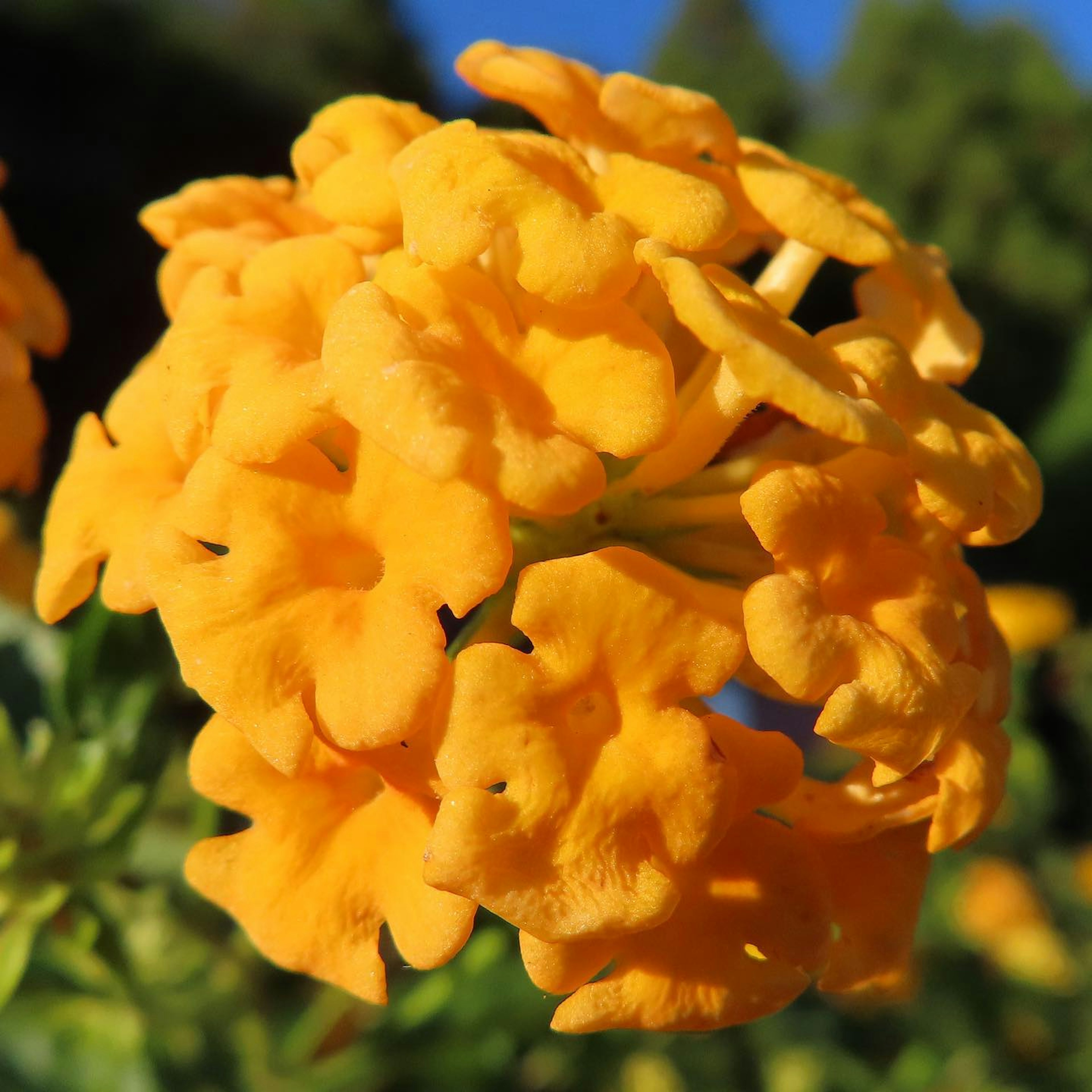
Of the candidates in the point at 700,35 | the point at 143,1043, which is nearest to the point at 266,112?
the point at 143,1043

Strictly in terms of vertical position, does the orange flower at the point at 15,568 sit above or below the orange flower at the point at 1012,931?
above

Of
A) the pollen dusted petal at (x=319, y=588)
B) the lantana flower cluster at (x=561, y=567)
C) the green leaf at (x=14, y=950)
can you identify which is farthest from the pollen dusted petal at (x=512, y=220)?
the green leaf at (x=14, y=950)

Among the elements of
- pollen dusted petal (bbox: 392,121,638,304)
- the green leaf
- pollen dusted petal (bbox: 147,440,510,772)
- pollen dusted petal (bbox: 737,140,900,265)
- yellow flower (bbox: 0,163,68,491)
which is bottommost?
the green leaf

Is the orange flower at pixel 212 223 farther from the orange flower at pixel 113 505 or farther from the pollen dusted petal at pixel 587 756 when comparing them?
the pollen dusted petal at pixel 587 756

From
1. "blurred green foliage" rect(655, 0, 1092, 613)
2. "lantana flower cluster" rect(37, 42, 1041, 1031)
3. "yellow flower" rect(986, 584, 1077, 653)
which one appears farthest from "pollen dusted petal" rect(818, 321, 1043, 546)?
"blurred green foliage" rect(655, 0, 1092, 613)

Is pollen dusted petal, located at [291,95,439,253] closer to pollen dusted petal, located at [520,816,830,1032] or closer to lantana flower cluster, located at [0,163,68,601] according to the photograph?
lantana flower cluster, located at [0,163,68,601]

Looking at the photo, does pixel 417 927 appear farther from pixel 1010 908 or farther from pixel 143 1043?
pixel 1010 908

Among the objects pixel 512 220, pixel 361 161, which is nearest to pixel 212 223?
pixel 361 161

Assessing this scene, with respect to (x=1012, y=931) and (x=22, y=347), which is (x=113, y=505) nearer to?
(x=22, y=347)

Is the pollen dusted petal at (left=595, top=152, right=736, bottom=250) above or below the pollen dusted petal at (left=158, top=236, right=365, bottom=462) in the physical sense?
above
